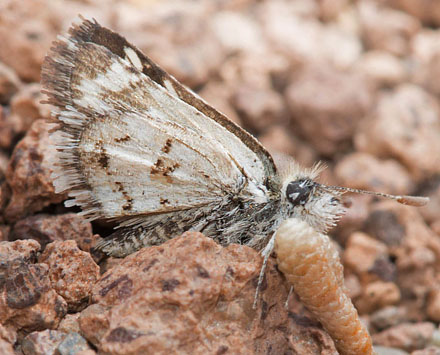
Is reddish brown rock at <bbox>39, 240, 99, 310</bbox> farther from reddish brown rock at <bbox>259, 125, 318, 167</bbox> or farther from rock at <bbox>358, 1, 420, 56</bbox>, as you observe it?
rock at <bbox>358, 1, 420, 56</bbox>

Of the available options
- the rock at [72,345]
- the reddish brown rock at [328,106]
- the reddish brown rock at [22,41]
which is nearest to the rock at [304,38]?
the reddish brown rock at [328,106]

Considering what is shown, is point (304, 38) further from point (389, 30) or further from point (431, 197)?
point (431, 197)

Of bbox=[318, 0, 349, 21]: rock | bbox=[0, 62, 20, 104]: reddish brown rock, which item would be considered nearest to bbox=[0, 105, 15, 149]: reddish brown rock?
bbox=[0, 62, 20, 104]: reddish brown rock

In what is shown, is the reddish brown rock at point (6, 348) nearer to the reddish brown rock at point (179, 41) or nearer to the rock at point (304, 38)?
the reddish brown rock at point (179, 41)

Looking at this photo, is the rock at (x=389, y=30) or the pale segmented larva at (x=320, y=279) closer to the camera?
the pale segmented larva at (x=320, y=279)

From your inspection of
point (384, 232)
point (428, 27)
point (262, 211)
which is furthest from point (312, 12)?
point (262, 211)

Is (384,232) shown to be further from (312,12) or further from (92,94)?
(312,12)
